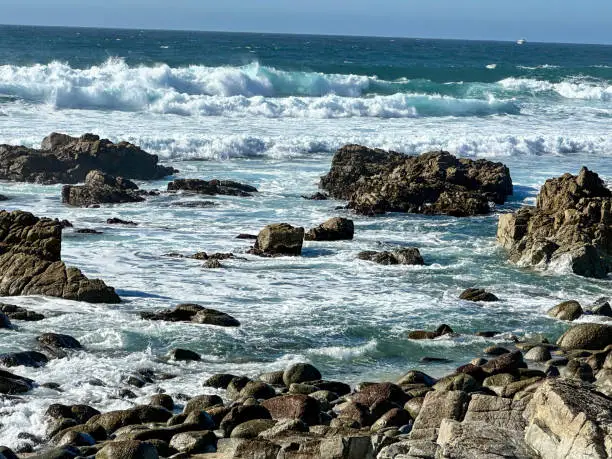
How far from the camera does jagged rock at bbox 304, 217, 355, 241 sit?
24.5 metres

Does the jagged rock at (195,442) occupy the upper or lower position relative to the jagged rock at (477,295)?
upper

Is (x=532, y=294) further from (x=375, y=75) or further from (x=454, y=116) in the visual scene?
(x=375, y=75)

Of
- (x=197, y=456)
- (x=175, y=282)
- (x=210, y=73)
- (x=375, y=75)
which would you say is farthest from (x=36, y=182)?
(x=375, y=75)

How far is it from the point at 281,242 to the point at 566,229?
6367 mm

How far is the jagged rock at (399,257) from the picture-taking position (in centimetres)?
2222

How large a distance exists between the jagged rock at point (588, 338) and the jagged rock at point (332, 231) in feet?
28.5

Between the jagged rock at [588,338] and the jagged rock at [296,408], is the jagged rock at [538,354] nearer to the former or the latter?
the jagged rock at [588,338]

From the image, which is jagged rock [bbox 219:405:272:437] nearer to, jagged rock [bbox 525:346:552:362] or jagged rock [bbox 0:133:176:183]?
jagged rock [bbox 525:346:552:362]

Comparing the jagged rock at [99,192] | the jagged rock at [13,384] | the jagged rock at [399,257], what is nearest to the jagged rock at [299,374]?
the jagged rock at [13,384]

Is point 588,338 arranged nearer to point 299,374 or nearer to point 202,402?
Answer: point 299,374

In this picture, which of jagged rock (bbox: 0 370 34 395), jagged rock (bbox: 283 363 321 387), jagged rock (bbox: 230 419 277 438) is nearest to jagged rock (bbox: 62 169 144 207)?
jagged rock (bbox: 0 370 34 395)

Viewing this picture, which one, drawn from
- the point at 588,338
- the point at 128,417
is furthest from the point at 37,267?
the point at 588,338

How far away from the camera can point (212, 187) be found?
30766mm

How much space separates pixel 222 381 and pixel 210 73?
47.4m
